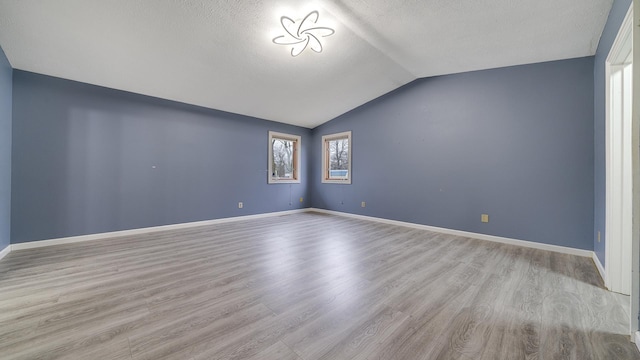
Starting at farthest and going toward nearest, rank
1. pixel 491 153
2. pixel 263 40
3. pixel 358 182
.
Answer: pixel 358 182
pixel 491 153
pixel 263 40

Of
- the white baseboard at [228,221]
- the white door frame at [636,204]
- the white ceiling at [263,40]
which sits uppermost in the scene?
the white ceiling at [263,40]

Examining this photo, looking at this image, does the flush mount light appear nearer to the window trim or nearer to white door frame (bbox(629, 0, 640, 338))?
white door frame (bbox(629, 0, 640, 338))

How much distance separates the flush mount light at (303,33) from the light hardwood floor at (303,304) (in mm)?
2610

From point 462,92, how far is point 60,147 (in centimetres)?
610

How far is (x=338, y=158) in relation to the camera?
6.01 metres

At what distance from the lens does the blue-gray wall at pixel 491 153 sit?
3.04 m

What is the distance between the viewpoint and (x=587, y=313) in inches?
66.2

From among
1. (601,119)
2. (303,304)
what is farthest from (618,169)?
(303,304)

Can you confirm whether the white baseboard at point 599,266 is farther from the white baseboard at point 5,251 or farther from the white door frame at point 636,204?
the white baseboard at point 5,251

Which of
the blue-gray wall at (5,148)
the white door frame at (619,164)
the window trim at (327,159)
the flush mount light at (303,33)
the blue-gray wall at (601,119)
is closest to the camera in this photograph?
the white door frame at (619,164)

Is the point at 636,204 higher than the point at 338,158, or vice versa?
the point at 338,158

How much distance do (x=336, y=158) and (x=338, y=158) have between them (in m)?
0.07

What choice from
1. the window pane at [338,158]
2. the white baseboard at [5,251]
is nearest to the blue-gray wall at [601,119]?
the window pane at [338,158]

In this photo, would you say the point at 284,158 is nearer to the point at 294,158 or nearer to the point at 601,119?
the point at 294,158
